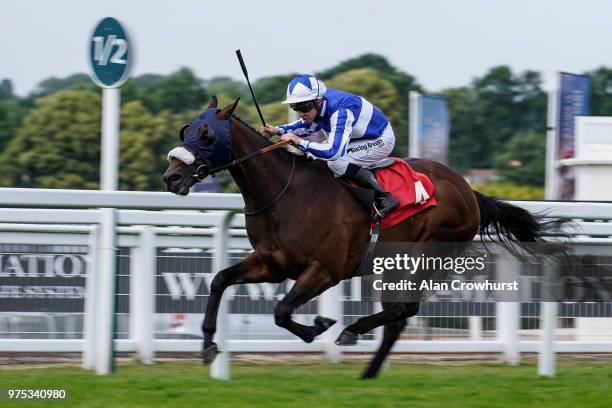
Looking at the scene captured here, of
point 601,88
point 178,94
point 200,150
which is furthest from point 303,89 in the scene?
point 601,88

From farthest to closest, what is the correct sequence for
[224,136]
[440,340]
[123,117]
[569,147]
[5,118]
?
[5,118] → [123,117] → [569,147] → [440,340] → [224,136]

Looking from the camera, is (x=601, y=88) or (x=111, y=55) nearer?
(x=111, y=55)

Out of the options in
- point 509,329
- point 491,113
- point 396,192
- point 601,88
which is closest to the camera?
point 396,192

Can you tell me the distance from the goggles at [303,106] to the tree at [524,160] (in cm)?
4825

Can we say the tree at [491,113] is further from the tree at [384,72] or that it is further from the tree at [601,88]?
the tree at [601,88]

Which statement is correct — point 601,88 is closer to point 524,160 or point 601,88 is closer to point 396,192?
point 524,160

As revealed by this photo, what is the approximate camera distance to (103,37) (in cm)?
648

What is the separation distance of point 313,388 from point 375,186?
1.39 metres

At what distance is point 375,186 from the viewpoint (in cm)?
652

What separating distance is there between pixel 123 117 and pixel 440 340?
3373 cm

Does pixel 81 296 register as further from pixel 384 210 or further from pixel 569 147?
pixel 569 147

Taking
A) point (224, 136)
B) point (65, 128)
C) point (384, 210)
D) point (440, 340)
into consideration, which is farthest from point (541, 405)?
point (65, 128)

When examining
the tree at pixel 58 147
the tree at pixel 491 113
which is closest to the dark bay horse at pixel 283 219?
the tree at pixel 58 147

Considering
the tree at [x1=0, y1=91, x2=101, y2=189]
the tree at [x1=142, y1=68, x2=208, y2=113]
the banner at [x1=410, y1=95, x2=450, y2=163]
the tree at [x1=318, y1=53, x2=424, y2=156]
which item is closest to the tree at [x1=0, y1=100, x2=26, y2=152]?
the tree at [x1=142, y1=68, x2=208, y2=113]
